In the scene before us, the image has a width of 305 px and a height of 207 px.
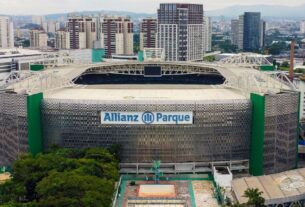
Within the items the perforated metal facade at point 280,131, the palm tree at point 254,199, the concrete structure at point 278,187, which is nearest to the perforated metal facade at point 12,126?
the concrete structure at point 278,187

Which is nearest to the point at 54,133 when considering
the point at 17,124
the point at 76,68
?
the point at 17,124

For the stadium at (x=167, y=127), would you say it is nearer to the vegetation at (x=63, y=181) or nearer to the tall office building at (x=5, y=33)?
the vegetation at (x=63, y=181)

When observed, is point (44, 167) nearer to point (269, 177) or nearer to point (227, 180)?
point (227, 180)

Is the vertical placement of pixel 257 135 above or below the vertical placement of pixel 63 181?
above

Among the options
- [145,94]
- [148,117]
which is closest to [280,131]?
[148,117]

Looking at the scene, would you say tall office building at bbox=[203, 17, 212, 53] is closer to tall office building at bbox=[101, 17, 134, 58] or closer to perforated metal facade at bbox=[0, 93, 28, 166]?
tall office building at bbox=[101, 17, 134, 58]

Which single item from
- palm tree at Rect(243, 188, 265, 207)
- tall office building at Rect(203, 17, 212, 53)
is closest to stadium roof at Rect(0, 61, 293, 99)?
palm tree at Rect(243, 188, 265, 207)

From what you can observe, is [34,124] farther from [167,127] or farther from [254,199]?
[254,199]
